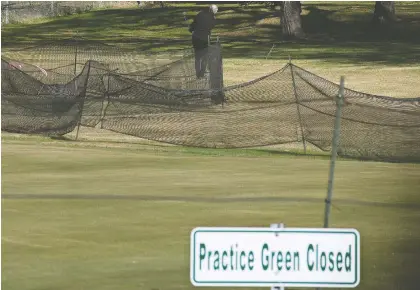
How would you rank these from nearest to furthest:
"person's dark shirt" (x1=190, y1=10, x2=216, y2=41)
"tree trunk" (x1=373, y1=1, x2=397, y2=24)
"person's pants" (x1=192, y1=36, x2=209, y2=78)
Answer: "person's pants" (x1=192, y1=36, x2=209, y2=78) → "person's dark shirt" (x1=190, y1=10, x2=216, y2=41) → "tree trunk" (x1=373, y1=1, x2=397, y2=24)

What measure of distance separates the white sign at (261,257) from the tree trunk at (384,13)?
36867 millimetres

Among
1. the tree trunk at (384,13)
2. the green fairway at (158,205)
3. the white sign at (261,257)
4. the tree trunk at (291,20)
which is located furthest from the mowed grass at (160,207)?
the tree trunk at (384,13)

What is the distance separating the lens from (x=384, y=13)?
42.0 meters

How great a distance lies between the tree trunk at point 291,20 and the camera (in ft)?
133

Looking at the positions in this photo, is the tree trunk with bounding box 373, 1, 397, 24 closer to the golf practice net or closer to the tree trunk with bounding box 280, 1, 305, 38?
the tree trunk with bounding box 280, 1, 305, 38

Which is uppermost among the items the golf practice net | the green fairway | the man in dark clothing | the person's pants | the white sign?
the man in dark clothing

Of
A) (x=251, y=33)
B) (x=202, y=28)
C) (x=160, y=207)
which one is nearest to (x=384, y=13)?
(x=251, y=33)

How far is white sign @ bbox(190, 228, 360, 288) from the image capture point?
5.09 metres

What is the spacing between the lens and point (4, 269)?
9.28 meters

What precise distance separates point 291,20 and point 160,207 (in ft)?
93.9

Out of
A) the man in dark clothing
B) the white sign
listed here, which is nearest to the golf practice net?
the man in dark clothing

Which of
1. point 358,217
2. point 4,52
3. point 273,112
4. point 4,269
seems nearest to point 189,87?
point 273,112

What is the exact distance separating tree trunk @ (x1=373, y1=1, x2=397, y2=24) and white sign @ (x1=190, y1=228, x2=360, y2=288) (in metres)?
36.9

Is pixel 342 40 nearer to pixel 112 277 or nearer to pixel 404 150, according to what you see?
pixel 404 150
